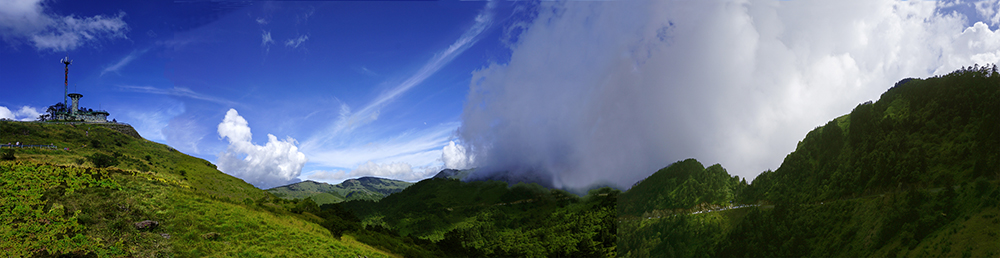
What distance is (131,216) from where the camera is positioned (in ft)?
68.3

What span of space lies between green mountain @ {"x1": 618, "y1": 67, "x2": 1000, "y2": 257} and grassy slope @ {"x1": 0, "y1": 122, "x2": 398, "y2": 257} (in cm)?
3685

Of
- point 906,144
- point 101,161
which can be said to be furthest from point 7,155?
point 906,144

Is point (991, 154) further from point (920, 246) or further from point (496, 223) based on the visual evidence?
point (496, 223)

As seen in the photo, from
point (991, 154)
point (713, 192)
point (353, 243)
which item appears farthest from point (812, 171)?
point (353, 243)

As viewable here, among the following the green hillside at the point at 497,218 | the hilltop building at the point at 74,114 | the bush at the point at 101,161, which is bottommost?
the green hillside at the point at 497,218

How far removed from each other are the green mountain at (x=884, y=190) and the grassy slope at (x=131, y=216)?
121 feet

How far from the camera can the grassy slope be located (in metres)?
18.5

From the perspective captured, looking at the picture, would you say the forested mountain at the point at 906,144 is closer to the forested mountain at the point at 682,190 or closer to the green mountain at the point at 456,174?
the forested mountain at the point at 682,190

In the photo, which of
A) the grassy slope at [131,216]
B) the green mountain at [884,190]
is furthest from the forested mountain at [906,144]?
the grassy slope at [131,216]

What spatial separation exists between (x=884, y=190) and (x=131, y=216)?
176 ft

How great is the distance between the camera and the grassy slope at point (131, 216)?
18.5 metres

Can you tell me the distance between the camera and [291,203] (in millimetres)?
38500

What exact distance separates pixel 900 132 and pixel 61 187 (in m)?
62.8

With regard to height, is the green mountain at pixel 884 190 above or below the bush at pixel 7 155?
below
